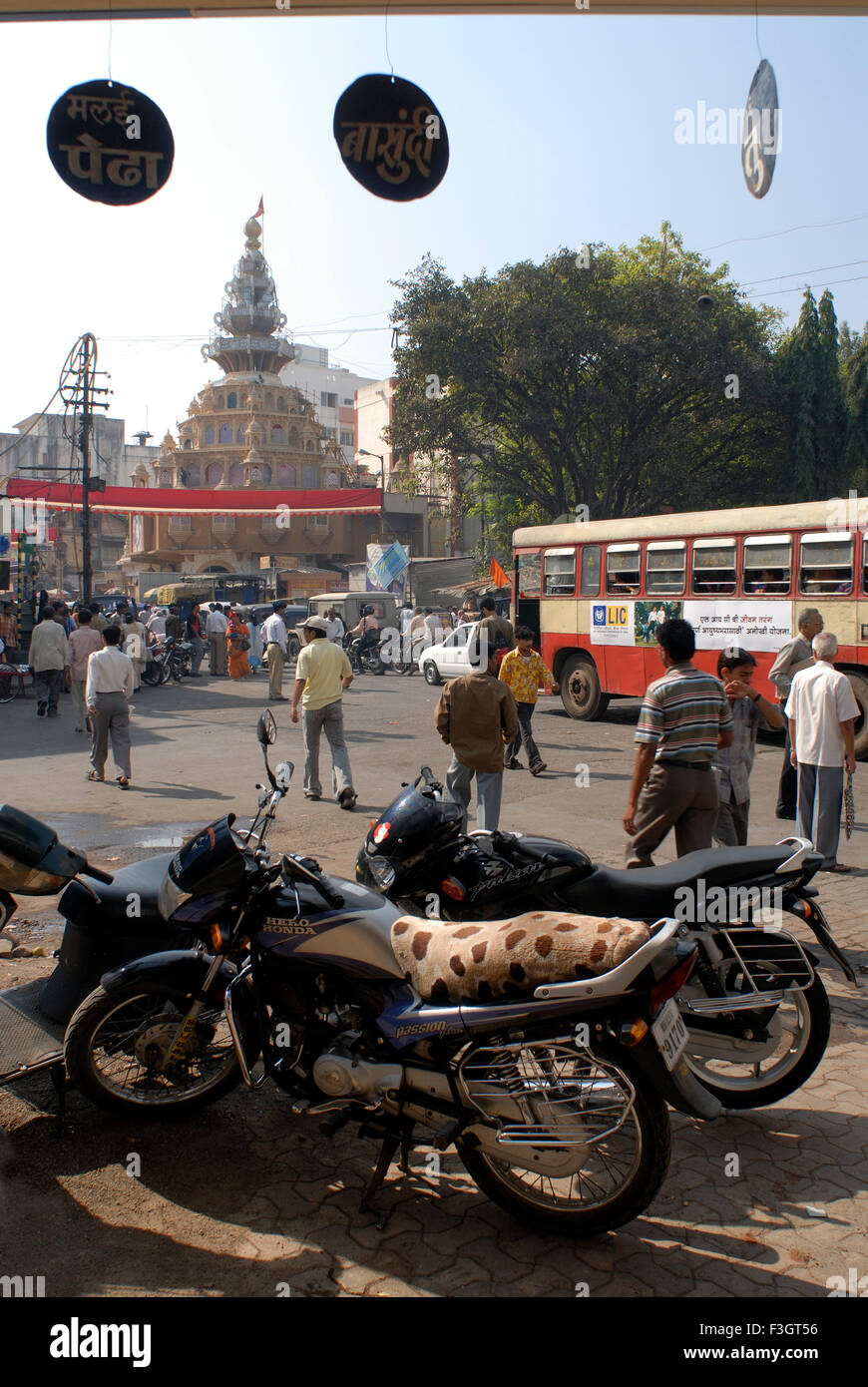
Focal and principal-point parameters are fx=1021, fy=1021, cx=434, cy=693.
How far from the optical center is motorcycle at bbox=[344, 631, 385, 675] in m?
26.2

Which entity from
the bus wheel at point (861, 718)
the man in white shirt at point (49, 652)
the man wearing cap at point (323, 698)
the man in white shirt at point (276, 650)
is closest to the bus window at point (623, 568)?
the bus wheel at point (861, 718)

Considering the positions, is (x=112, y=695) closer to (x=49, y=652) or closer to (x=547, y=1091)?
(x=49, y=652)

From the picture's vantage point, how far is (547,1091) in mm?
3010

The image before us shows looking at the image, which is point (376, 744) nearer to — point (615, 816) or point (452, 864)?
point (615, 816)

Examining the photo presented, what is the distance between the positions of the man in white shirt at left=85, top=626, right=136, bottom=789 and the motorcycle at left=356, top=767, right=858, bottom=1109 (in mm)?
6739

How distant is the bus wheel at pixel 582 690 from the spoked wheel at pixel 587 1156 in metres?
13.1

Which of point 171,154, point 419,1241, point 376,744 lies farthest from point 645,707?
point 376,744

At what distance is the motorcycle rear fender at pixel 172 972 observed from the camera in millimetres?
3527


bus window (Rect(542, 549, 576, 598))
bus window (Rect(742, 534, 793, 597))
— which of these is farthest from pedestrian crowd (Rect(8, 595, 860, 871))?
bus window (Rect(542, 549, 576, 598))

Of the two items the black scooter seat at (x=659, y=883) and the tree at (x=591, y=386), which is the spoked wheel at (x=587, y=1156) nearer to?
the black scooter seat at (x=659, y=883)

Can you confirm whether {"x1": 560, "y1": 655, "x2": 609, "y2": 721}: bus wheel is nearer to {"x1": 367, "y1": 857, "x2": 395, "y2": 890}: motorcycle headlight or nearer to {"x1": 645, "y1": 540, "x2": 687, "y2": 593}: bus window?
{"x1": 645, "y1": 540, "x2": 687, "y2": 593}: bus window

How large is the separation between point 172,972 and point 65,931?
0.70 meters

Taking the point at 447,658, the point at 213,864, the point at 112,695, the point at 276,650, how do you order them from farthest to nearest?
1. the point at 447,658
2. the point at 276,650
3. the point at 112,695
4. the point at 213,864

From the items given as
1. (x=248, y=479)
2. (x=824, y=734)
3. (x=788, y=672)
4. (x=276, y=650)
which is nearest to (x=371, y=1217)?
(x=824, y=734)
